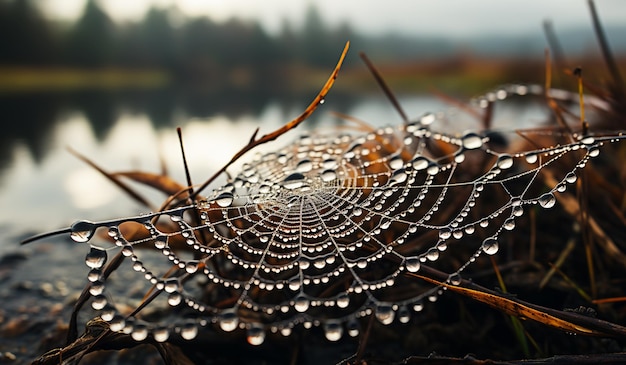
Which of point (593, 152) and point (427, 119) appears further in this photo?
point (427, 119)

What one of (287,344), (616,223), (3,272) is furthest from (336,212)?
(3,272)

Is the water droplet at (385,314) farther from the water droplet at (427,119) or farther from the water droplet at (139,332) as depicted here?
the water droplet at (427,119)

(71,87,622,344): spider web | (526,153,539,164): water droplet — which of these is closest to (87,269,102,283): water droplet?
(71,87,622,344): spider web

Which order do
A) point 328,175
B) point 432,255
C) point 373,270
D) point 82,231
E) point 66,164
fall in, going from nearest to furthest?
point 82,231 → point 432,255 → point 373,270 → point 328,175 → point 66,164

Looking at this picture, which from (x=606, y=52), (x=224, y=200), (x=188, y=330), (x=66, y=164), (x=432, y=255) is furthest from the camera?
(x=66, y=164)

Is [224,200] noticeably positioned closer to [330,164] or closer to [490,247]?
[330,164]

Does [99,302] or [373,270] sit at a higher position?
[99,302]

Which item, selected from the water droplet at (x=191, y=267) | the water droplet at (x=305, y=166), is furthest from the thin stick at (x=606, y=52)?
the water droplet at (x=191, y=267)

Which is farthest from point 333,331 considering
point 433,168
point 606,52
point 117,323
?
point 606,52
